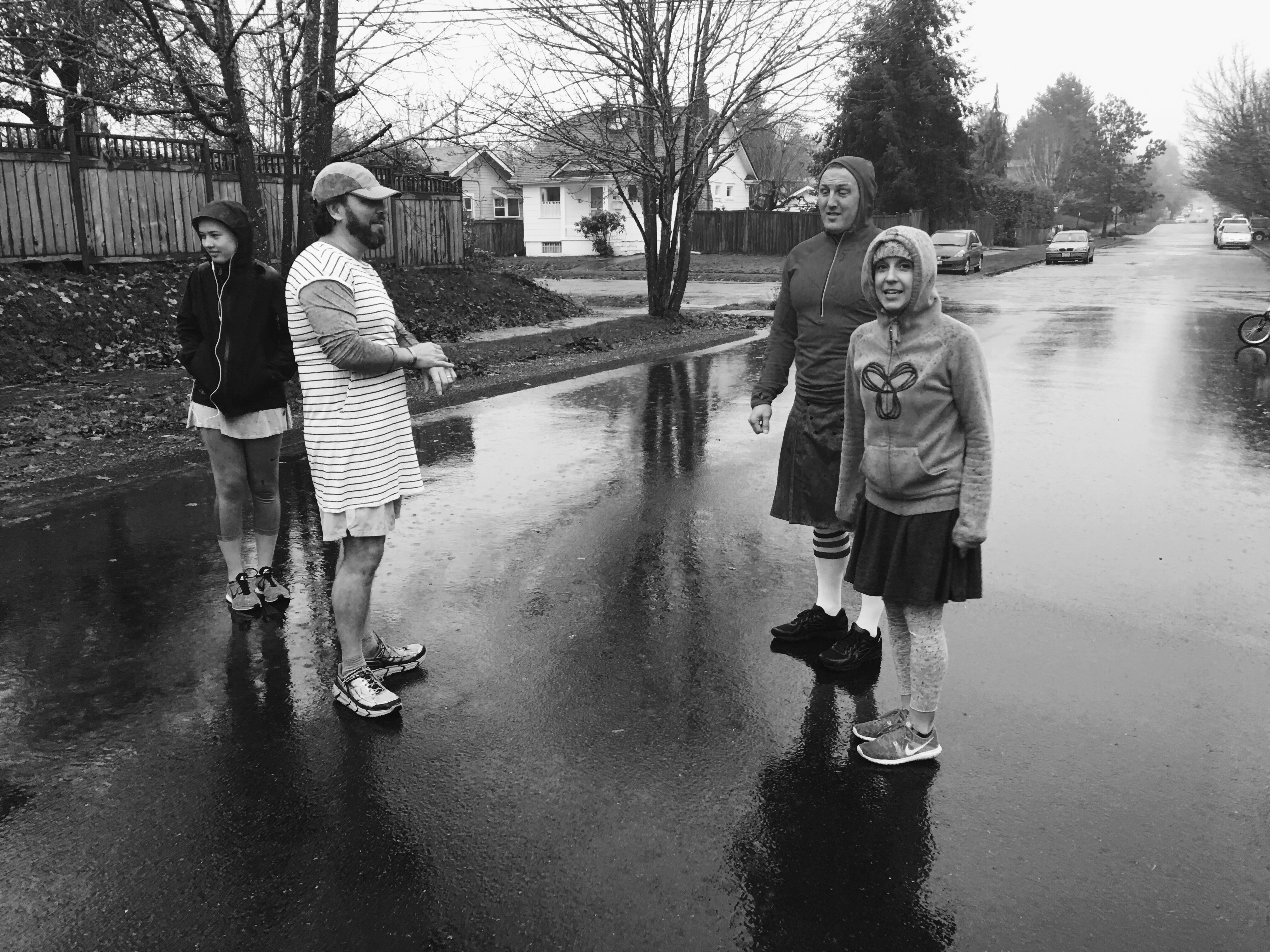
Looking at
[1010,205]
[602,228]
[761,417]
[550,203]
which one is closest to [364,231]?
[761,417]

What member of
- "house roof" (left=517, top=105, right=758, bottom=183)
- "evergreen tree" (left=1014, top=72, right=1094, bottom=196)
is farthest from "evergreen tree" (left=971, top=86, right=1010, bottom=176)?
"house roof" (left=517, top=105, right=758, bottom=183)

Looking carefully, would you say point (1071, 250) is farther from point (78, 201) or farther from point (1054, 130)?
point (1054, 130)

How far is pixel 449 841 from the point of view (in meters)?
3.17

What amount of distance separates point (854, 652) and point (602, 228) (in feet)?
149

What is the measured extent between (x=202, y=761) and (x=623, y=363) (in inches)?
423

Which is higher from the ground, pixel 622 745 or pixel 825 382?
pixel 825 382

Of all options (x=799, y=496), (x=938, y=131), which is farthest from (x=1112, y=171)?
(x=799, y=496)

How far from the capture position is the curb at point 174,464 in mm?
6812

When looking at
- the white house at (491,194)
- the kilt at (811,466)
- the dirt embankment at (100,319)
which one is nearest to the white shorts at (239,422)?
the kilt at (811,466)

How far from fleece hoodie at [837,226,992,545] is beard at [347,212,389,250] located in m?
1.73

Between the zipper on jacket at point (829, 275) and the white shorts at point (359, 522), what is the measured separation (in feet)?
6.15

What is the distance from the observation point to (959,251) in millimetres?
36844

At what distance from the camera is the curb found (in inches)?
268

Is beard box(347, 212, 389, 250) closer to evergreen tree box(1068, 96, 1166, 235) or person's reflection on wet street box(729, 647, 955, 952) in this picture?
person's reflection on wet street box(729, 647, 955, 952)
